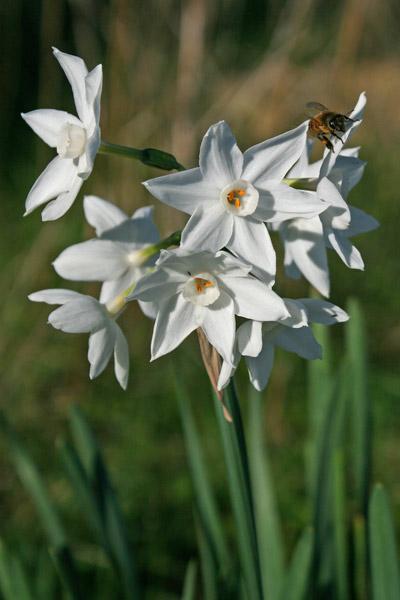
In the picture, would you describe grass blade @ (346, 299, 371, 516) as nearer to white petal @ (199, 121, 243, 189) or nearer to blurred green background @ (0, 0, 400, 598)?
white petal @ (199, 121, 243, 189)

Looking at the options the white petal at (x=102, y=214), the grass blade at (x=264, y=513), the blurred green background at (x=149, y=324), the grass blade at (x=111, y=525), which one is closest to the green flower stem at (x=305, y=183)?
the white petal at (x=102, y=214)

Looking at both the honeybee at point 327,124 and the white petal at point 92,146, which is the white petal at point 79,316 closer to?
the white petal at point 92,146

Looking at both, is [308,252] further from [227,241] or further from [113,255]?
[113,255]

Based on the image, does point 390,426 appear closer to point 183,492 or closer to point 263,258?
point 183,492

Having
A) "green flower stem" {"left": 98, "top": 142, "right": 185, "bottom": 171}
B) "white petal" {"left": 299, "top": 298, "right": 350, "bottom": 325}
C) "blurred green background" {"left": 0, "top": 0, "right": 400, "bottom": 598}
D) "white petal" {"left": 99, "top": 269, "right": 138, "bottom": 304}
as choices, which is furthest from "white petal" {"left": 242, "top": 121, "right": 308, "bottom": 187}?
"blurred green background" {"left": 0, "top": 0, "right": 400, "bottom": 598}

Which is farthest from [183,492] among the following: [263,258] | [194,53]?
[194,53]

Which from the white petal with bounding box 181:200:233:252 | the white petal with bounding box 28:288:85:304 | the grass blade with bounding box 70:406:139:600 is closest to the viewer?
the white petal with bounding box 181:200:233:252

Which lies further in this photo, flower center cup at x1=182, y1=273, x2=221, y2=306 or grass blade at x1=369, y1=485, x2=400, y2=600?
grass blade at x1=369, y1=485, x2=400, y2=600
